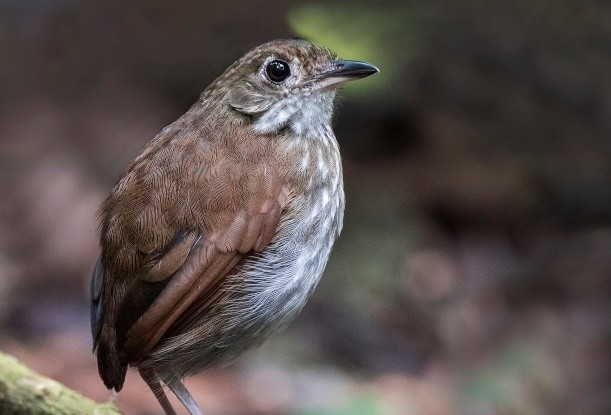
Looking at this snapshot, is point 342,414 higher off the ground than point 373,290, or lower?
lower

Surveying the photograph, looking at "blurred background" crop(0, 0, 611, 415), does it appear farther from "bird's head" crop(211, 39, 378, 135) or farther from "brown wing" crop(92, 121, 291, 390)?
"brown wing" crop(92, 121, 291, 390)

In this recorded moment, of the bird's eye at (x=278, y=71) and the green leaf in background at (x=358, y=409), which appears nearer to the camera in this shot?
the bird's eye at (x=278, y=71)

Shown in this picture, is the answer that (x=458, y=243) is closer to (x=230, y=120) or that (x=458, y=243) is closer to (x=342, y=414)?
(x=342, y=414)

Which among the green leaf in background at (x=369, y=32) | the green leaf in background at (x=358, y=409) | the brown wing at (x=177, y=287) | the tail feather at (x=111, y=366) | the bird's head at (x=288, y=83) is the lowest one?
the tail feather at (x=111, y=366)

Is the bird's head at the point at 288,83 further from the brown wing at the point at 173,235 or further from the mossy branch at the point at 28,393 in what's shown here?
the mossy branch at the point at 28,393

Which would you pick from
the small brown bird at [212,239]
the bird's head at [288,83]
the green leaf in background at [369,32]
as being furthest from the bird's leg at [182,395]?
the green leaf in background at [369,32]

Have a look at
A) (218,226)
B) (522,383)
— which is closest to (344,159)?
(522,383)

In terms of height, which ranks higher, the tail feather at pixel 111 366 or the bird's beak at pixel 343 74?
the bird's beak at pixel 343 74
